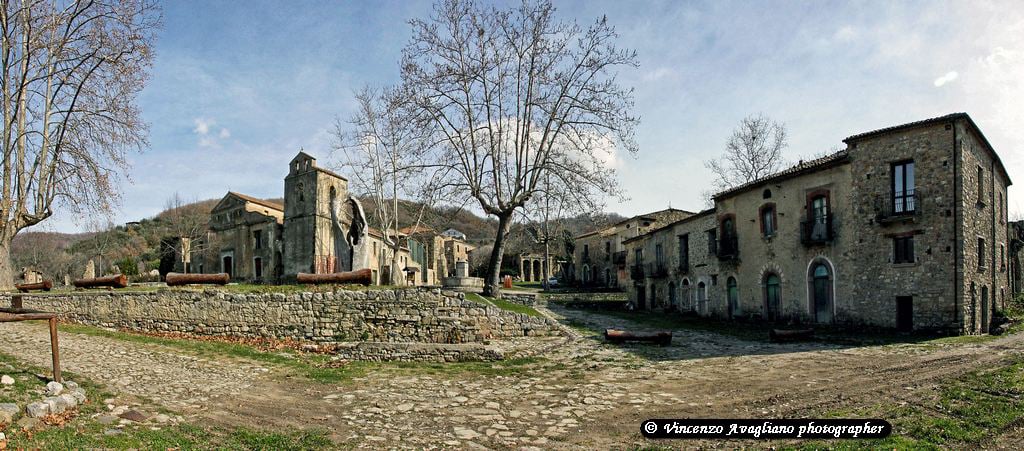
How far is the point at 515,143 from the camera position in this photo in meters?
22.6

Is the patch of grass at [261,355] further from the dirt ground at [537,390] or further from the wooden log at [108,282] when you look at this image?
the wooden log at [108,282]

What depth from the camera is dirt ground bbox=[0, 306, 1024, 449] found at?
735 centimetres

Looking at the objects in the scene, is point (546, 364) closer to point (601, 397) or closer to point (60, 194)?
point (601, 397)

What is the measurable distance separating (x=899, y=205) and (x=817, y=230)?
9.87 ft

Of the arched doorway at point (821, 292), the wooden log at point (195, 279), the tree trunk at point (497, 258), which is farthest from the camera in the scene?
the tree trunk at point (497, 258)

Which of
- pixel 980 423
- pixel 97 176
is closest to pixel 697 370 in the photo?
pixel 980 423

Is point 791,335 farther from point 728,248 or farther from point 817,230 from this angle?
point 728,248

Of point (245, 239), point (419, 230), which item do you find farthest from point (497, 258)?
point (245, 239)

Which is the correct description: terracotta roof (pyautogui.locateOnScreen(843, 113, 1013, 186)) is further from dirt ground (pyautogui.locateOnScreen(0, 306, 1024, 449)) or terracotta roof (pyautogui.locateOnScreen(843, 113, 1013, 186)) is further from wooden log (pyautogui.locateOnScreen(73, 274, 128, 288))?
wooden log (pyautogui.locateOnScreen(73, 274, 128, 288))

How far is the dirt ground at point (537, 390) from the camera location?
7352 mm

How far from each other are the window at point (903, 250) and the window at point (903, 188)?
3.12ft

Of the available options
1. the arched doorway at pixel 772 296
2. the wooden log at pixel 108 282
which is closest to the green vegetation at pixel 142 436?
the wooden log at pixel 108 282

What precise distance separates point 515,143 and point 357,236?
730cm

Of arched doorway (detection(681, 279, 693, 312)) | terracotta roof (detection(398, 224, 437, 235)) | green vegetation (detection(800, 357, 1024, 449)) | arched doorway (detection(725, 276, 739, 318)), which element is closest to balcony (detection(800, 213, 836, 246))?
arched doorway (detection(725, 276, 739, 318))
